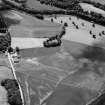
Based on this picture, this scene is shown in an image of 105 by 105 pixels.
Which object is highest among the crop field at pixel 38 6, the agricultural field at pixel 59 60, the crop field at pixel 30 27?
the crop field at pixel 38 6

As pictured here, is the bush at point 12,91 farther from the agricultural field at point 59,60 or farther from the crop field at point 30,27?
the crop field at point 30,27

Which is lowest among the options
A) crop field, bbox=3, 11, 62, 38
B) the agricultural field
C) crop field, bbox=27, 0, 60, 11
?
the agricultural field

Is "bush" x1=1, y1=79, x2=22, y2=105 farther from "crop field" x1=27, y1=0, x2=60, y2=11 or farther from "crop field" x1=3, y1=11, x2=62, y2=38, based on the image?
"crop field" x1=27, y1=0, x2=60, y2=11

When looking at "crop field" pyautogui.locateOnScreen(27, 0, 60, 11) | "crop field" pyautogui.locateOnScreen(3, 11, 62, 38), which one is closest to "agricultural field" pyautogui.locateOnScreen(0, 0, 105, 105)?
"crop field" pyautogui.locateOnScreen(3, 11, 62, 38)

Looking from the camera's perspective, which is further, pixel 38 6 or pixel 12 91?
pixel 38 6

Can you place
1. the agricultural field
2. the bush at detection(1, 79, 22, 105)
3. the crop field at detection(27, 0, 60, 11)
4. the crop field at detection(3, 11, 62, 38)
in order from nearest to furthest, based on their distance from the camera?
the bush at detection(1, 79, 22, 105) < the agricultural field < the crop field at detection(3, 11, 62, 38) < the crop field at detection(27, 0, 60, 11)

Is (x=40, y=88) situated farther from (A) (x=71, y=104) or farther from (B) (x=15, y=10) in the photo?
(B) (x=15, y=10)

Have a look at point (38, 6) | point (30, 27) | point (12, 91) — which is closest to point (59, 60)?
point (12, 91)

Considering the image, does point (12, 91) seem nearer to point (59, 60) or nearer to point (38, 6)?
point (59, 60)

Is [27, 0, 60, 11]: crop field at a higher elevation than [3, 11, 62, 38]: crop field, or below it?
higher

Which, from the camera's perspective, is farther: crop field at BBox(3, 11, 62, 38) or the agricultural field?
crop field at BBox(3, 11, 62, 38)

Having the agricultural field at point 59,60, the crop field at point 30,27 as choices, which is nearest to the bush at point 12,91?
the agricultural field at point 59,60

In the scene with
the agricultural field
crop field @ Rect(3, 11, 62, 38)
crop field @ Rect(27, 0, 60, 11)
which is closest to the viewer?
the agricultural field
